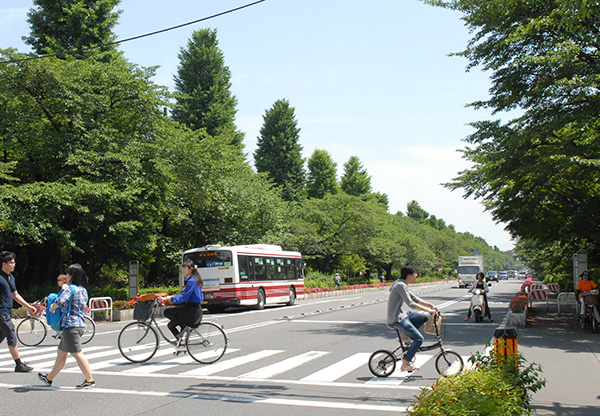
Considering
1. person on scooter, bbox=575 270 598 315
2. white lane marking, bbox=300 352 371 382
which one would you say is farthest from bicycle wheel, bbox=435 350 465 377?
person on scooter, bbox=575 270 598 315

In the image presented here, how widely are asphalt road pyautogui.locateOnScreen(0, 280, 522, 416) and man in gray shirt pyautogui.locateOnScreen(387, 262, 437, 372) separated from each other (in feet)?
1.74

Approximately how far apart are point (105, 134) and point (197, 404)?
20534mm

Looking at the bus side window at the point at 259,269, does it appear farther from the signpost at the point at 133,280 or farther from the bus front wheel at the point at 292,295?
the signpost at the point at 133,280

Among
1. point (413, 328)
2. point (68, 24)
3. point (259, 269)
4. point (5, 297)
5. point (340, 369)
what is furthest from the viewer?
point (68, 24)

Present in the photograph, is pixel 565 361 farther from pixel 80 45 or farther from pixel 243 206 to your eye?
pixel 80 45

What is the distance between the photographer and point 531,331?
1539 cm

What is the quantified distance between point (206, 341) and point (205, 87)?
52398 mm

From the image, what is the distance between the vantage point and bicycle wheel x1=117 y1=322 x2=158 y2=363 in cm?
975

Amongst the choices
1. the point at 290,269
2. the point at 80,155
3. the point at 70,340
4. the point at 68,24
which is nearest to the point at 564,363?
the point at 70,340

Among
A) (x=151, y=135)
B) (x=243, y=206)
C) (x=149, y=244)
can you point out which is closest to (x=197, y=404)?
(x=149, y=244)

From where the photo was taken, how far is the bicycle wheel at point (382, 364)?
27.4ft

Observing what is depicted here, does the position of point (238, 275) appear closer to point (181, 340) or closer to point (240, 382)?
point (181, 340)

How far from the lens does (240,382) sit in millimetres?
8070

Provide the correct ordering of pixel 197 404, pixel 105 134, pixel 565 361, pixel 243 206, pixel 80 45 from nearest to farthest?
pixel 197 404, pixel 565 361, pixel 105 134, pixel 243 206, pixel 80 45
